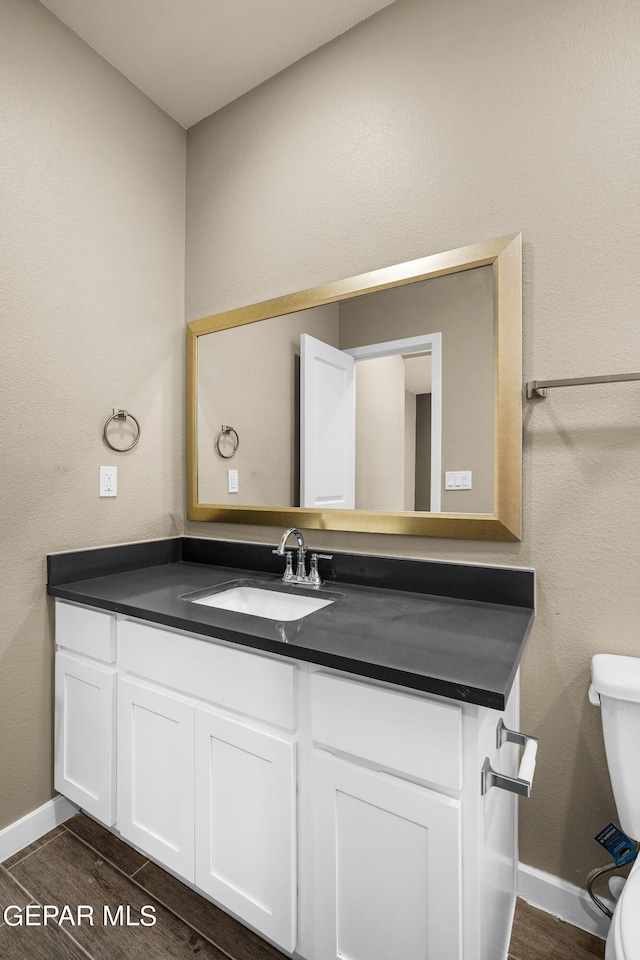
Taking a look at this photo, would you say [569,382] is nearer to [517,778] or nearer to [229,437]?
[517,778]

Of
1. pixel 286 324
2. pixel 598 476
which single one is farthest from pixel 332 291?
pixel 598 476

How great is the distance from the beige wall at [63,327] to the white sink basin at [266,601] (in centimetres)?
52

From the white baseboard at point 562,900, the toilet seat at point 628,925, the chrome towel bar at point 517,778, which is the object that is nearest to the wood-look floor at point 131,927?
the white baseboard at point 562,900

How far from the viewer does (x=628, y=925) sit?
31.4 inches

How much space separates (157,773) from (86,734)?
35cm

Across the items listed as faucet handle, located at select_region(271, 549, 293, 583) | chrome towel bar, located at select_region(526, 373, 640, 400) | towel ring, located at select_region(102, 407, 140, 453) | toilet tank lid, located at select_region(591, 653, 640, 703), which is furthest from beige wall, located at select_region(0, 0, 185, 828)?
toilet tank lid, located at select_region(591, 653, 640, 703)

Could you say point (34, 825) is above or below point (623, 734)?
below

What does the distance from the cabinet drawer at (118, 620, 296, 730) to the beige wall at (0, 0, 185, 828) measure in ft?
1.49

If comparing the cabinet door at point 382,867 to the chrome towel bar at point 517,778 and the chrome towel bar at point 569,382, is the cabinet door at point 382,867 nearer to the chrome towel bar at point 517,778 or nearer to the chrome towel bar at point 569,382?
the chrome towel bar at point 517,778

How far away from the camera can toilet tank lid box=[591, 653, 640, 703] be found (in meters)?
1.09

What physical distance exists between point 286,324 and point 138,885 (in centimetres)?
179

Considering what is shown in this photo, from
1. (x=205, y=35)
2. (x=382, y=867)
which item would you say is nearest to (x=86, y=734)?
(x=382, y=867)

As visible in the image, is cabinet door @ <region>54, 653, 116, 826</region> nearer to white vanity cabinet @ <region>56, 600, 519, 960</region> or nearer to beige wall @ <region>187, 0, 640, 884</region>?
white vanity cabinet @ <region>56, 600, 519, 960</region>

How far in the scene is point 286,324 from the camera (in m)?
1.80
